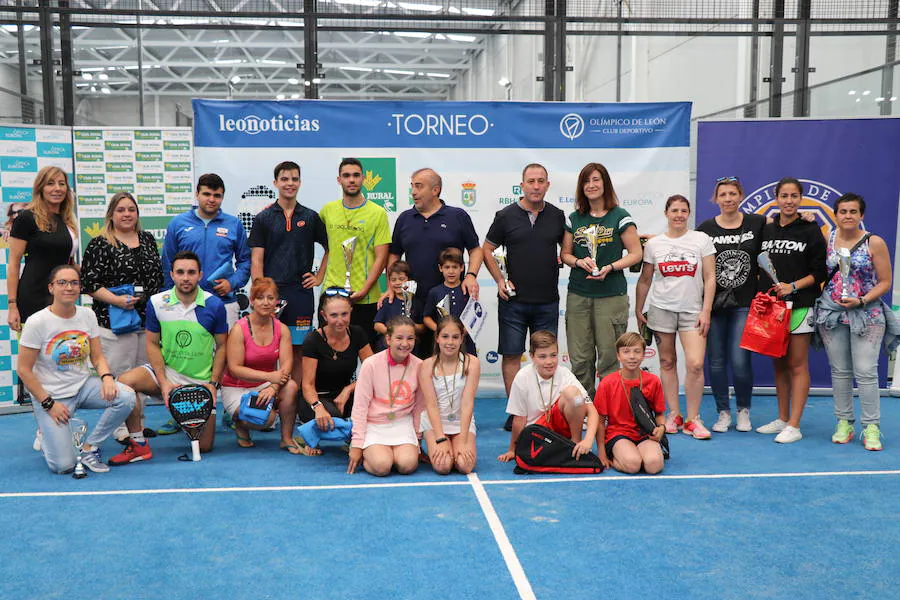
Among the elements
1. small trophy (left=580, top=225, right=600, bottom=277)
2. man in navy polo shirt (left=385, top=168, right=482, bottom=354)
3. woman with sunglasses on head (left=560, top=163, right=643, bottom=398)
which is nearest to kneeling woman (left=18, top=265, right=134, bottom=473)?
man in navy polo shirt (left=385, top=168, right=482, bottom=354)

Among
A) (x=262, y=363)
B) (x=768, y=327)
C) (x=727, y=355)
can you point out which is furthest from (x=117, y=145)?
(x=768, y=327)

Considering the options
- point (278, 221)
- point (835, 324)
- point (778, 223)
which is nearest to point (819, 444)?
point (835, 324)

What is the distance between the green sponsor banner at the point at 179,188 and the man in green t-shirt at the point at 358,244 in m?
1.55

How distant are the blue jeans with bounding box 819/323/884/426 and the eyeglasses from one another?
2879 mm

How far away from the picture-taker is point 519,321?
16.0 feet

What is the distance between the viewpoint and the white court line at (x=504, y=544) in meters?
2.57

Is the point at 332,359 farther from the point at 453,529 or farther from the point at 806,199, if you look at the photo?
the point at 806,199

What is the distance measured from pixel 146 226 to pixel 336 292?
2.09 meters

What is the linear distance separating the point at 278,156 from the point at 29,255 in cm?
180

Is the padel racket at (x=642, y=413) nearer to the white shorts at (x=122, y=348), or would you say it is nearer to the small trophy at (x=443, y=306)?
the small trophy at (x=443, y=306)

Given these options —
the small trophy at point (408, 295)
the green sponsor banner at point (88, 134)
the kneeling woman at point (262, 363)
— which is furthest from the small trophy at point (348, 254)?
the green sponsor banner at point (88, 134)

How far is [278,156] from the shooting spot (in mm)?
5645

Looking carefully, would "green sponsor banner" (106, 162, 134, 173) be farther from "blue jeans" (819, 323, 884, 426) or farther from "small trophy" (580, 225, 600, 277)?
"blue jeans" (819, 323, 884, 426)

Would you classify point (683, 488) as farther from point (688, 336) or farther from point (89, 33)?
point (89, 33)
